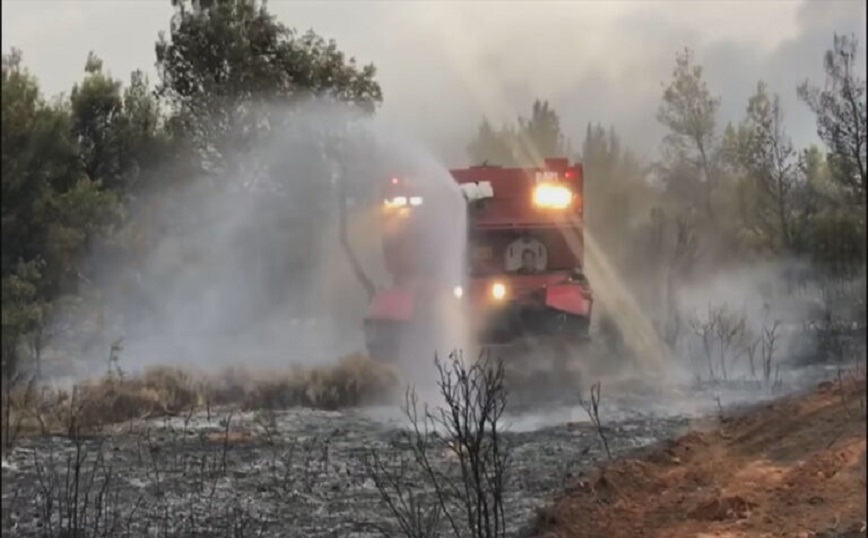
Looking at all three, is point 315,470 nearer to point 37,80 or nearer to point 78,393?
point 78,393

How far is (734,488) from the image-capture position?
4.49 m

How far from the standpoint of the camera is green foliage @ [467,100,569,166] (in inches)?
270

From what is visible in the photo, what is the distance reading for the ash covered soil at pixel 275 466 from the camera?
4.01 metres

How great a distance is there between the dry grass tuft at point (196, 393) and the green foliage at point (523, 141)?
1933 millimetres

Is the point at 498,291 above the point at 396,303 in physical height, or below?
above

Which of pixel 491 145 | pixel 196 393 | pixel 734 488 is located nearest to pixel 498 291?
pixel 491 145

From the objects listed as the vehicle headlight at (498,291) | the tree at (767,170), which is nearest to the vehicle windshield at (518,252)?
the vehicle headlight at (498,291)

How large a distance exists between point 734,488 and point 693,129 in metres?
2.32

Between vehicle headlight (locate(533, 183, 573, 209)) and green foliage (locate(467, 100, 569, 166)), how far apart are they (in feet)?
0.84

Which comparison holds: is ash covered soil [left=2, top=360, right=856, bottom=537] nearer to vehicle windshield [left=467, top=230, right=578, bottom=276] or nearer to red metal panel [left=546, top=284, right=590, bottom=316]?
red metal panel [left=546, top=284, right=590, bottom=316]

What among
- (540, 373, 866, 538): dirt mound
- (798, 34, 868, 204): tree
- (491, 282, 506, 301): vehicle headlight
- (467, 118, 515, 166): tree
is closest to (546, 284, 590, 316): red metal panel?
(491, 282, 506, 301): vehicle headlight

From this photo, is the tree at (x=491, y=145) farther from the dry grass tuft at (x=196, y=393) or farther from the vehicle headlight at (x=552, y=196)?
the dry grass tuft at (x=196, y=393)

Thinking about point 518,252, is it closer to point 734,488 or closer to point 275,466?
point 275,466

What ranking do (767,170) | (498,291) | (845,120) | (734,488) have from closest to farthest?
(845,120) → (767,170) → (734,488) → (498,291)
